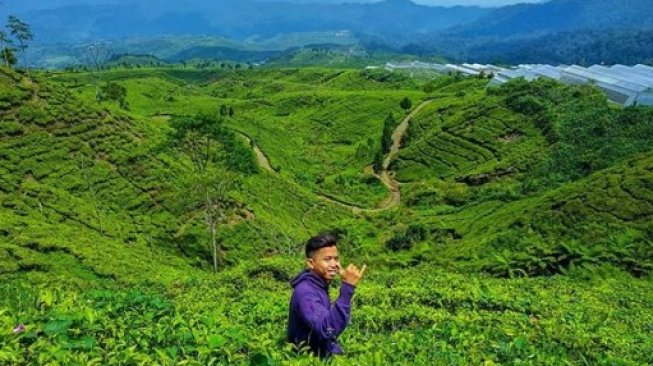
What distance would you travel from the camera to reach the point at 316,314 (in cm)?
664

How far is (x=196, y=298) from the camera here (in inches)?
783

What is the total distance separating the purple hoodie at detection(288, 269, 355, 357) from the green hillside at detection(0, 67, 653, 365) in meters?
0.31

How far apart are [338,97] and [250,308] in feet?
354

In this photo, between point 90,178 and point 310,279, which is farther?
point 90,178

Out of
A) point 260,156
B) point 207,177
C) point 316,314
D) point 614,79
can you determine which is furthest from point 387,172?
point 316,314

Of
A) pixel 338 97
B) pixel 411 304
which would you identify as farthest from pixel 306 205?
pixel 338 97

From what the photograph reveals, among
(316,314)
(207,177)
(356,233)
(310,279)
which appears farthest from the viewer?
(356,233)

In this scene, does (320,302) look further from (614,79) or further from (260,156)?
(614,79)

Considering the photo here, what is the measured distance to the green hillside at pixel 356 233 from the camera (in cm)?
779

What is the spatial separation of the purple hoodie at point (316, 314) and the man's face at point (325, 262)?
79mm

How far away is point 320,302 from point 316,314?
0.73 ft

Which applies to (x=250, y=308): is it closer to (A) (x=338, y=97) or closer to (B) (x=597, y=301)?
(B) (x=597, y=301)

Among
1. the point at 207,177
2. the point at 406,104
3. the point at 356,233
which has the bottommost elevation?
the point at 356,233

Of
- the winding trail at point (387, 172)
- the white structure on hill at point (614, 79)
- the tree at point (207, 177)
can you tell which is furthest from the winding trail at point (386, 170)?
the white structure on hill at point (614, 79)
